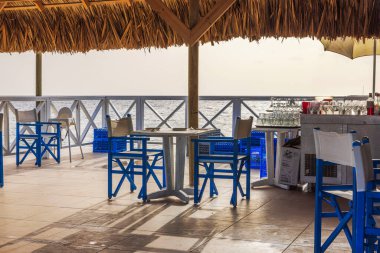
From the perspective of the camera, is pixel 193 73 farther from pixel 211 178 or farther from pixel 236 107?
pixel 236 107

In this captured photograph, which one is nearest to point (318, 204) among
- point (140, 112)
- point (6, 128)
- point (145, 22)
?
point (145, 22)

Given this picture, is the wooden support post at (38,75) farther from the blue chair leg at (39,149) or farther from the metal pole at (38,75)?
the blue chair leg at (39,149)

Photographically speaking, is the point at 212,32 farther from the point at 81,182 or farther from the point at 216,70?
the point at 216,70

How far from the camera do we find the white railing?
10.4 m

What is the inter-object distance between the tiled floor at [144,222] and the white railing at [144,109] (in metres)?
3.18

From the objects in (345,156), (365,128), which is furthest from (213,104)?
(345,156)

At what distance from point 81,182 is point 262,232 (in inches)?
128

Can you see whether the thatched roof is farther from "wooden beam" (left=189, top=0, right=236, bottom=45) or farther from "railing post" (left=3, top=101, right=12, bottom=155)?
"railing post" (left=3, top=101, right=12, bottom=155)

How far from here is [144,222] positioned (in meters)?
5.29

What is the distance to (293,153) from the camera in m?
7.19

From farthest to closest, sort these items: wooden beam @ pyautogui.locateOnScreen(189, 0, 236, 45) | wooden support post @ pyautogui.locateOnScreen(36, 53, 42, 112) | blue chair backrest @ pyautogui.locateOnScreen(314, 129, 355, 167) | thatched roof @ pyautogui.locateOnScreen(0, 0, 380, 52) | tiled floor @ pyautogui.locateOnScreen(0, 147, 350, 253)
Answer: wooden support post @ pyautogui.locateOnScreen(36, 53, 42, 112) < thatched roof @ pyautogui.locateOnScreen(0, 0, 380, 52) < wooden beam @ pyautogui.locateOnScreen(189, 0, 236, 45) < tiled floor @ pyautogui.locateOnScreen(0, 147, 350, 253) < blue chair backrest @ pyautogui.locateOnScreen(314, 129, 355, 167)

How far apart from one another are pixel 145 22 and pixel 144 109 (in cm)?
321

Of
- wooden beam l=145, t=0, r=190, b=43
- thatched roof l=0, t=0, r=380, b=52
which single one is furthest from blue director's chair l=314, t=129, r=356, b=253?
thatched roof l=0, t=0, r=380, b=52

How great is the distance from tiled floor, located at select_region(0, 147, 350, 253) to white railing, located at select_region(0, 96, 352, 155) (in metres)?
3.18
